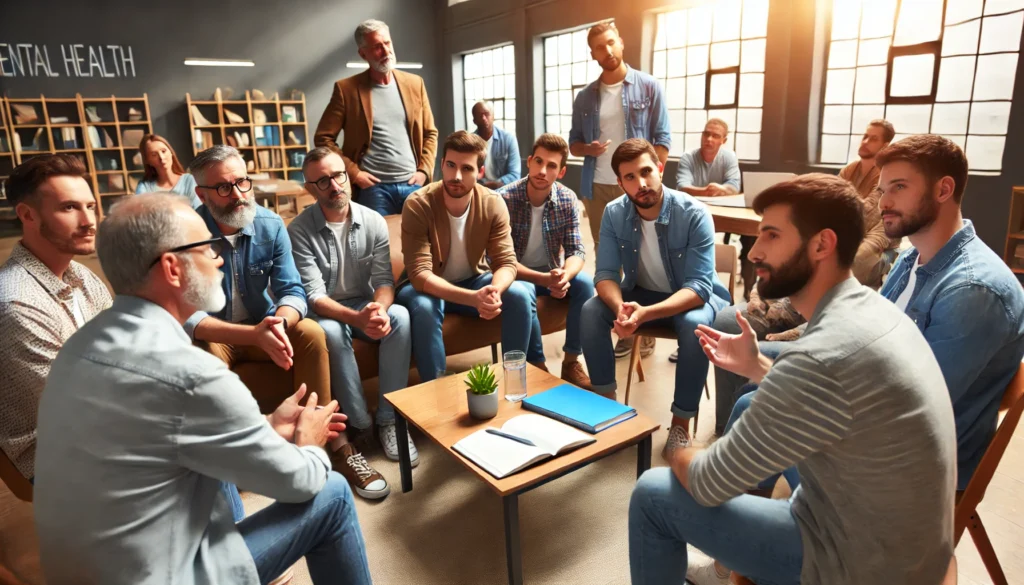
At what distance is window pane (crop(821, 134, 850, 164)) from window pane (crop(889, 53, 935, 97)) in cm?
57

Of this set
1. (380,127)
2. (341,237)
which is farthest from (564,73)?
(341,237)

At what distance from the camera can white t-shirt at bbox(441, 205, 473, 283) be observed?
300cm

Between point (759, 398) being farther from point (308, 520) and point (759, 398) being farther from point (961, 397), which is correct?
point (308, 520)

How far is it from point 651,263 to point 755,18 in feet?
17.1

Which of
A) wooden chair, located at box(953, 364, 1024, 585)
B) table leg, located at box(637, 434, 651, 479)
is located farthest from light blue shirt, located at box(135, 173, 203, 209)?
wooden chair, located at box(953, 364, 1024, 585)

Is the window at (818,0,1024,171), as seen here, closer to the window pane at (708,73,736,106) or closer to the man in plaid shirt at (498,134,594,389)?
the window pane at (708,73,736,106)

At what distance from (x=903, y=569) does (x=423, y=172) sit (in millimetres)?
3182

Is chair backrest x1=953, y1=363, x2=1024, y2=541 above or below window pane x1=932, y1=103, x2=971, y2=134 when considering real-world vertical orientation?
below

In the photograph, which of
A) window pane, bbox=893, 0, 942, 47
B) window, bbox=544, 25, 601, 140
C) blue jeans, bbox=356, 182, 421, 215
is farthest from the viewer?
window, bbox=544, 25, 601, 140

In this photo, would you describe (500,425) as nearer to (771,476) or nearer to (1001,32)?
(771,476)

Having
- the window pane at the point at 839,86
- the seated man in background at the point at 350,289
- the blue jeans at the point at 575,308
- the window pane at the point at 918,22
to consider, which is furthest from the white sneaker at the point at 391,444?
the window pane at the point at 918,22

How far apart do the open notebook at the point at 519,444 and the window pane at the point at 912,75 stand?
18.0 feet

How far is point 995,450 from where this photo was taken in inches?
52.5

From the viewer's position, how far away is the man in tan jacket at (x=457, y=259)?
108 inches
